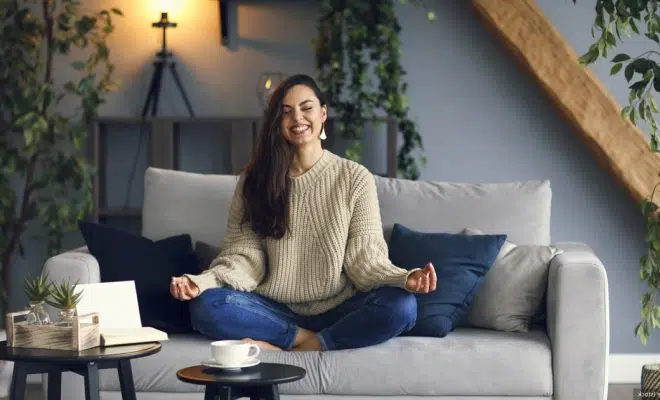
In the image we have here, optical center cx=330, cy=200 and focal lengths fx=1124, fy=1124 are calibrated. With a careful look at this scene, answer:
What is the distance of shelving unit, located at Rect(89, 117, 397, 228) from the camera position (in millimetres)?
4812

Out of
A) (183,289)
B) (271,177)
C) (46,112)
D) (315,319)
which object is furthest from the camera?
(46,112)

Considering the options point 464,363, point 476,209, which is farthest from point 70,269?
point 476,209

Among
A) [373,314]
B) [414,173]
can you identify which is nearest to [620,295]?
[414,173]

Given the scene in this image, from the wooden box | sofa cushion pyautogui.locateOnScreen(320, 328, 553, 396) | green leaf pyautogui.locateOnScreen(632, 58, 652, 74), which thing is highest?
green leaf pyautogui.locateOnScreen(632, 58, 652, 74)

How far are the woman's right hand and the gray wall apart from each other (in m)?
1.68

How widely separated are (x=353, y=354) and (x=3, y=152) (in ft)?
7.22

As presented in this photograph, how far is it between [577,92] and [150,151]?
182cm

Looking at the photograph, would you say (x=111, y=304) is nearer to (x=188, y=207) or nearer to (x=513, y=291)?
(x=188, y=207)

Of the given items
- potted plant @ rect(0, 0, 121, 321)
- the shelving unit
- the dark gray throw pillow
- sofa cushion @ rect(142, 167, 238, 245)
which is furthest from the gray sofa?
the shelving unit

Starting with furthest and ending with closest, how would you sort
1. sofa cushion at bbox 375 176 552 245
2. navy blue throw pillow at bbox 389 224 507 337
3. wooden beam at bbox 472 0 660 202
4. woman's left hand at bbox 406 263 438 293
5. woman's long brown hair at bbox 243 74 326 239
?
1. wooden beam at bbox 472 0 660 202
2. sofa cushion at bbox 375 176 552 245
3. woman's long brown hair at bbox 243 74 326 239
4. navy blue throw pillow at bbox 389 224 507 337
5. woman's left hand at bbox 406 263 438 293

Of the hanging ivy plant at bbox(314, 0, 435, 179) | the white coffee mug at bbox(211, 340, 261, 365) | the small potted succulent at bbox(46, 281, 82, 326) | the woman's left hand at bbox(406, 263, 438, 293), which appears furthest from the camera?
the hanging ivy plant at bbox(314, 0, 435, 179)

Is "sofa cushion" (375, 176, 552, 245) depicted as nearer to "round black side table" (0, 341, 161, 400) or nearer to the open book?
the open book

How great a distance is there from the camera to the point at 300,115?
364 cm

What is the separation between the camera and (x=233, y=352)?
2.59 m
